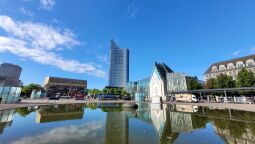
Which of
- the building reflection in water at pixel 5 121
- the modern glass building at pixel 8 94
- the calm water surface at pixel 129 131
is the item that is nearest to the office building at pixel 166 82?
the modern glass building at pixel 8 94

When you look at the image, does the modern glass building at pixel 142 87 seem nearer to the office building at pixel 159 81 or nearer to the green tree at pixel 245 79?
the office building at pixel 159 81

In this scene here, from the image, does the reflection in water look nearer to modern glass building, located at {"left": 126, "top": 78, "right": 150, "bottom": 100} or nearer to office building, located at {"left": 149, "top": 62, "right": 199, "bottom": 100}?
office building, located at {"left": 149, "top": 62, "right": 199, "bottom": 100}

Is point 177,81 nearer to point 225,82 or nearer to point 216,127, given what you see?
point 225,82

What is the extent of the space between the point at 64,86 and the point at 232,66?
168 meters

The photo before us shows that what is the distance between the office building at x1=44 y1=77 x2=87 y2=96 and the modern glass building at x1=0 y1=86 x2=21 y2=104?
389ft

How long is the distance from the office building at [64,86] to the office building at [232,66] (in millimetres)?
137299

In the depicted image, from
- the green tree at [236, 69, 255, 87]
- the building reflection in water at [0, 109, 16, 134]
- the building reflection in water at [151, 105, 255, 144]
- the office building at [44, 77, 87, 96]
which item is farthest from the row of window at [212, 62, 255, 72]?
the office building at [44, 77, 87, 96]

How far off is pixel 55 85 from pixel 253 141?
18612 centimetres

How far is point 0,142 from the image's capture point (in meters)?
9.42

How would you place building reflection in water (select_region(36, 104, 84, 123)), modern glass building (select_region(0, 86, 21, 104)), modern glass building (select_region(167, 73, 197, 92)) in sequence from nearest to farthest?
building reflection in water (select_region(36, 104, 84, 123)) → modern glass building (select_region(0, 86, 21, 104)) → modern glass building (select_region(167, 73, 197, 92))

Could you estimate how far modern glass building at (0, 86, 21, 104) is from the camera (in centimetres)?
4134

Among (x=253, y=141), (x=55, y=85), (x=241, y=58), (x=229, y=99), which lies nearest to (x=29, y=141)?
(x=253, y=141)

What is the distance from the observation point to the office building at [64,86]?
165m

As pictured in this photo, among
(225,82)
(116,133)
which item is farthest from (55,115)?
(225,82)
